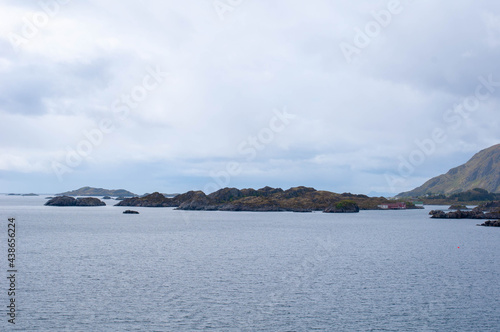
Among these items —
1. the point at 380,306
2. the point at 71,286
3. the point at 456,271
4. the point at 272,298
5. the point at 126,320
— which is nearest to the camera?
the point at 126,320

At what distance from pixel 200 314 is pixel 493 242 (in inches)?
3812

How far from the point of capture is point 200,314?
41.1 metres

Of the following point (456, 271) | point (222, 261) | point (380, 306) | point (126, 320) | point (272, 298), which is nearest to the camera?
point (126, 320)

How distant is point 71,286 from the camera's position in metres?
51.8

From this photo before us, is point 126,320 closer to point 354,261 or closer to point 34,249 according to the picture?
point 354,261

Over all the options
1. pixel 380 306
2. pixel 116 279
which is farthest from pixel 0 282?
pixel 380 306

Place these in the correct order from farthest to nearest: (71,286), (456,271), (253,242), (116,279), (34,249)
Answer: (253,242) → (34,249) → (456,271) → (116,279) → (71,286)

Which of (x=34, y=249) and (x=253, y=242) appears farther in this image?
(x=253, y=242)

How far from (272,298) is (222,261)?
26.7 meters

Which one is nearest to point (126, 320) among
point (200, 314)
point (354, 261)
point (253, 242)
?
point (200, 314)

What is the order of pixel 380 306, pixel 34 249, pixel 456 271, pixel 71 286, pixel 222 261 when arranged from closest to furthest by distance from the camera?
1. pixel 380 306
2. pixel 71 286
3. pixel 456 271
4. pixel 222 261
5. pixel 34 249

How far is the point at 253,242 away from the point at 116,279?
51224 millimetres

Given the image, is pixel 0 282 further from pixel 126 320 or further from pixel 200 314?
pixel 200 314

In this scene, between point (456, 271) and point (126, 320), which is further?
point (456, 271)
